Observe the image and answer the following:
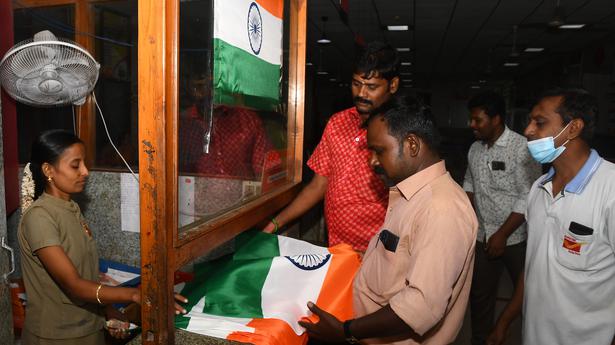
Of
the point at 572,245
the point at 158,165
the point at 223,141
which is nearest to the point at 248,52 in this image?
the point at 223,141

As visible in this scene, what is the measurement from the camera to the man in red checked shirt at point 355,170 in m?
1.96

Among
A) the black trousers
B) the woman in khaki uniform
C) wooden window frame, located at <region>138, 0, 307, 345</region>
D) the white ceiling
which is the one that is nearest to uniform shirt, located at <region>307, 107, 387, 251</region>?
the woman in khaki uniform

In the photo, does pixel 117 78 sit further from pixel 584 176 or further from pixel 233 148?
pixel 584 176

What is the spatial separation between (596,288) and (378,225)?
0.89 metres

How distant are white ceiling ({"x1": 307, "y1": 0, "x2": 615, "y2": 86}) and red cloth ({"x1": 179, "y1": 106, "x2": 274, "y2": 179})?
15.4 feet

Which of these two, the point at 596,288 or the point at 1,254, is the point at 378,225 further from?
the point at 1,254

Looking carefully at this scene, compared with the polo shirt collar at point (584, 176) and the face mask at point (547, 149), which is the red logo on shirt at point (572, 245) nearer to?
the polo shirt collar at point (584, 176)

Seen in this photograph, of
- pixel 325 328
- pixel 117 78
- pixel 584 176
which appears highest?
pixel 117 78

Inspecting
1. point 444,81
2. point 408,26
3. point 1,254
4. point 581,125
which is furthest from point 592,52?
point 1,254

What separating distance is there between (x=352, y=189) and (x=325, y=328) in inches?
33.3

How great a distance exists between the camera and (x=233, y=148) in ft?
5.66

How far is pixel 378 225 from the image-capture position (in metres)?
2.07

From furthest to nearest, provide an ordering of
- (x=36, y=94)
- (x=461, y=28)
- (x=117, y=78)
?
(x=461, y=28) < (x=117, y=78) < (x=36, y=94)

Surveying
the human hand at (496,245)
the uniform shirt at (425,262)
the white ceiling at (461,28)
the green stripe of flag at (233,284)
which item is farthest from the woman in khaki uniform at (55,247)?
the white ceiling at (461,28)
